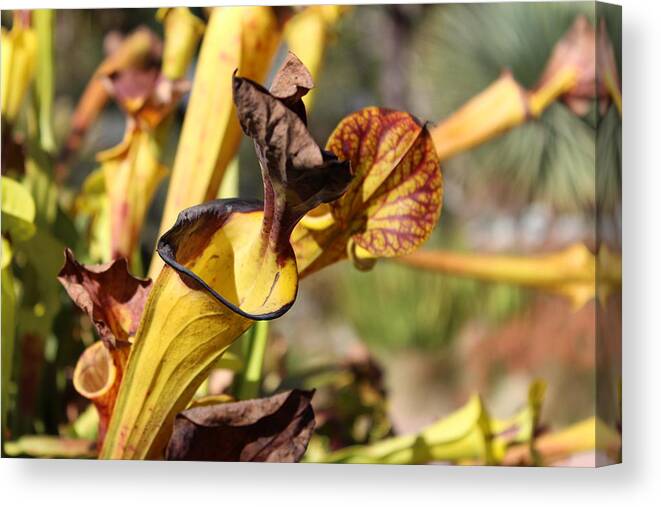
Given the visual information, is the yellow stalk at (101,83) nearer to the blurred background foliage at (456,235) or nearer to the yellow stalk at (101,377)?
the blurred background foliage at (456,235)

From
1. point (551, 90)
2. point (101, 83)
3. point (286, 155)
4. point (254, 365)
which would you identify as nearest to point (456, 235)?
point (551, 90)

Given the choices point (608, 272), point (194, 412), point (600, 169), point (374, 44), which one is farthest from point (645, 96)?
point (194, 412)

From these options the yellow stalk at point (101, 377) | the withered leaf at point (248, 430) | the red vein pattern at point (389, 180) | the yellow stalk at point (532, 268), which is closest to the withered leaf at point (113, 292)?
the yellow stalk at point (101, 377)

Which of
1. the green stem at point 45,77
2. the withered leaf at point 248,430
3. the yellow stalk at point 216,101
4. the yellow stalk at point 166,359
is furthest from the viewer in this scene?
the green stem at point 45,77

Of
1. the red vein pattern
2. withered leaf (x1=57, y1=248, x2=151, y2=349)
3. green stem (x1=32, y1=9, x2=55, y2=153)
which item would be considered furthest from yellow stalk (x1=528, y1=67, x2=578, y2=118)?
green stem (x1=32, y1=9, x2=55, y2=153)

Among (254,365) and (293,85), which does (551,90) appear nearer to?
(254,365)
